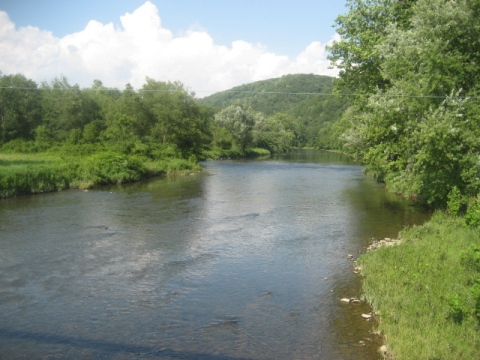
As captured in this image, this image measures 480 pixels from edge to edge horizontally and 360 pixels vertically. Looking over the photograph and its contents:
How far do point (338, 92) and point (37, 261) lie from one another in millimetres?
24903

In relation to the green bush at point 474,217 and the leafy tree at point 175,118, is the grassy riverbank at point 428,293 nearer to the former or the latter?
the green bush at point 474,217

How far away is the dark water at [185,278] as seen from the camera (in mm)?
9719

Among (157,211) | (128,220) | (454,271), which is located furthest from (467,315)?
(157,211)

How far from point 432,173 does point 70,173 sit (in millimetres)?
26582

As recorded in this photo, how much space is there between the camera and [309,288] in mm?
13109

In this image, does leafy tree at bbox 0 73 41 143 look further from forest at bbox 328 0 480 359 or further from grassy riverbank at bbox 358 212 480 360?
grassy riverbank at bbox 358 212 480 360

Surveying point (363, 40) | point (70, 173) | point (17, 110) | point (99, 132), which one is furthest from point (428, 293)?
point (17, 110)

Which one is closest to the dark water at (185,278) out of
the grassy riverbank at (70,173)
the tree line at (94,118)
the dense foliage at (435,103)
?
the grassy riverbank at (70,173)

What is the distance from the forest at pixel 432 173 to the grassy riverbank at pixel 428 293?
2 centimetres

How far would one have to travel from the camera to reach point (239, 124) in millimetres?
89312

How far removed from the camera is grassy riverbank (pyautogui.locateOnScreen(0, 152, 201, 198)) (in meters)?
30.0

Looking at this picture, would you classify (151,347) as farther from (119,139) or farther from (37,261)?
(119,139)

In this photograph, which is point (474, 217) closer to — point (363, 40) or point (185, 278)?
point (185, 278)

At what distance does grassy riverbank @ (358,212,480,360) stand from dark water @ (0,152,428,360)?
0.70 meters
